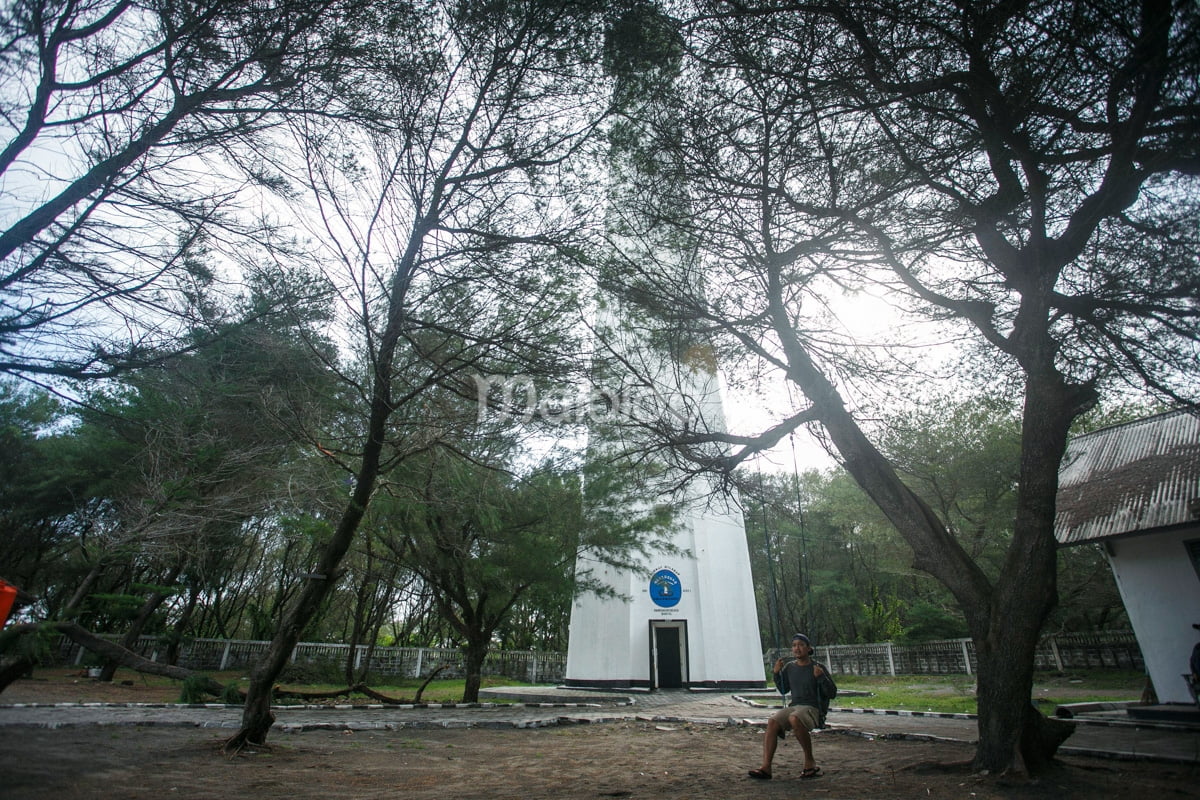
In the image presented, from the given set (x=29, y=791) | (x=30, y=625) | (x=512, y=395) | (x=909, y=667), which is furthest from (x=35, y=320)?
(x=909, y=667)

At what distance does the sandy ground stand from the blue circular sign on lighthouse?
9370mm

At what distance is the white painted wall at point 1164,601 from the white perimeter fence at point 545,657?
6.50 meters

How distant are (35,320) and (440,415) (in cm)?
283

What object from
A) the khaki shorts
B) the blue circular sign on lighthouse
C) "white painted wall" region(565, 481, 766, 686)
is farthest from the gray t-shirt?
the blue circular sign on lighthouse

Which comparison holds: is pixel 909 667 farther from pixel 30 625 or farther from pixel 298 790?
pixel 30 625

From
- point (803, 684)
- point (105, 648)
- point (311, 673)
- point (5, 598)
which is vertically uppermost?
point (5, 598)

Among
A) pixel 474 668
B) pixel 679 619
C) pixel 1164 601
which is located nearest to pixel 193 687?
pixel 474 668

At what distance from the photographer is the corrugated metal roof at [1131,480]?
823cm

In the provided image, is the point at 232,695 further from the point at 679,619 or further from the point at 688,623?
the point at 688,623

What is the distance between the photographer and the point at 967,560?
183 inches

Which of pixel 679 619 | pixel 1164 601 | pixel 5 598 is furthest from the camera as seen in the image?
pixel 679 619

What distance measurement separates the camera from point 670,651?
632 inches

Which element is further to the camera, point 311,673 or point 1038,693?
point 311,673

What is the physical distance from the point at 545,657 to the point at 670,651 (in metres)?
7.46
